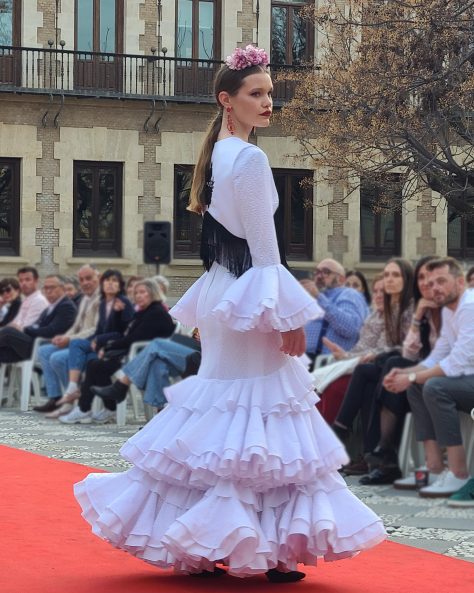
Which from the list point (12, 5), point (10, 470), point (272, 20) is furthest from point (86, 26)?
point (10, 470)

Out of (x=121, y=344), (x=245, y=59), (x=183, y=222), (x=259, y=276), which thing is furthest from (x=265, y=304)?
(x=183, y=222)

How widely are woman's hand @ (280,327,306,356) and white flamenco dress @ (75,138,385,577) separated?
6cm

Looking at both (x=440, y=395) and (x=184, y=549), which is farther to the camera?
(x=440, y=395)

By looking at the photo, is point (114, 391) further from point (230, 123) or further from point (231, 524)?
point (231, 524)

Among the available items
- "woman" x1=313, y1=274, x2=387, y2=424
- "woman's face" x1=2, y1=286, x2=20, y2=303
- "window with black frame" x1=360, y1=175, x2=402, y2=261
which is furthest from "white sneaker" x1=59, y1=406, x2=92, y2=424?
"window with black frame" x1=360, y1=175, x2=402, y2=261

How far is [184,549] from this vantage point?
196 inches

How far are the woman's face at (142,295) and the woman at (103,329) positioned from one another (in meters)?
0.61

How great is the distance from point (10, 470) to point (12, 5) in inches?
941

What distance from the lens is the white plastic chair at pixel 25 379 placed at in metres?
16.3

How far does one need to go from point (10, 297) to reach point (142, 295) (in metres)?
4.48

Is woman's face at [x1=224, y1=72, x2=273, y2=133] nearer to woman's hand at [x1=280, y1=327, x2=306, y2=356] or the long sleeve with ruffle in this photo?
the long sleeve with ruffle

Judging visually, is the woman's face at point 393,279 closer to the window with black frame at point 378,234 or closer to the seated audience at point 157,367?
the seated audience at point 157,367

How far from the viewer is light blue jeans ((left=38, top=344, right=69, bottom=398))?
1547 centimetres

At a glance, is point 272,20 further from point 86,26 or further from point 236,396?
point 236,396
